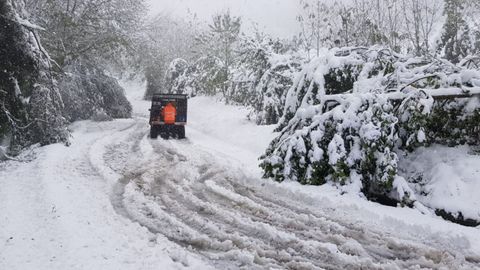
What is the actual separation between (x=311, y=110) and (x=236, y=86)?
11.9 meters

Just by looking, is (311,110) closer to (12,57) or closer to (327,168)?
(327,168)

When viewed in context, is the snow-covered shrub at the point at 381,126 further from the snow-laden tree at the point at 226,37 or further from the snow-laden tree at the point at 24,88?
the snow-laden tree at the point at 226,37

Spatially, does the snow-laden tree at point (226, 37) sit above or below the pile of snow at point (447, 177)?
above

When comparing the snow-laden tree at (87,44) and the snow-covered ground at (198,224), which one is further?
the snow-laden tree at (87,44)

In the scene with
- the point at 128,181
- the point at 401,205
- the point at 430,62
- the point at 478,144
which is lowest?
the point at 128,181

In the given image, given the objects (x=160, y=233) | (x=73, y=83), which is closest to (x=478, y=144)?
(x=160, y=233)

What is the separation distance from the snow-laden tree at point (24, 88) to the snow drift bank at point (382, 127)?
262 inches

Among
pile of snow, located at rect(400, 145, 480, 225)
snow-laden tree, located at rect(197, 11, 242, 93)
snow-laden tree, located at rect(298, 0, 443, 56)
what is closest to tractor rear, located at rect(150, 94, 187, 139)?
snow-laden tree, located at rect(298, 0, 443, 56)

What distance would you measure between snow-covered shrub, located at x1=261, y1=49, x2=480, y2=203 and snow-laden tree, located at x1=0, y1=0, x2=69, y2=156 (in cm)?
667

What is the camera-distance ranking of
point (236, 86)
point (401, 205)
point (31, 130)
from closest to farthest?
point (401, 205), point (31, 130), point (236, 86)

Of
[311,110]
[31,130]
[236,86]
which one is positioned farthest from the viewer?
[236,86]

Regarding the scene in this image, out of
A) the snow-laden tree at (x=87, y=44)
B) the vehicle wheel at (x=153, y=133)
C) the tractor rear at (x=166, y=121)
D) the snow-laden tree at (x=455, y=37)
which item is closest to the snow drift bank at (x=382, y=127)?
the tractor rear at (x=166, y=121)

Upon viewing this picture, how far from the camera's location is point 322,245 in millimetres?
4762

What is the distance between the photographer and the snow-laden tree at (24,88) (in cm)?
996
